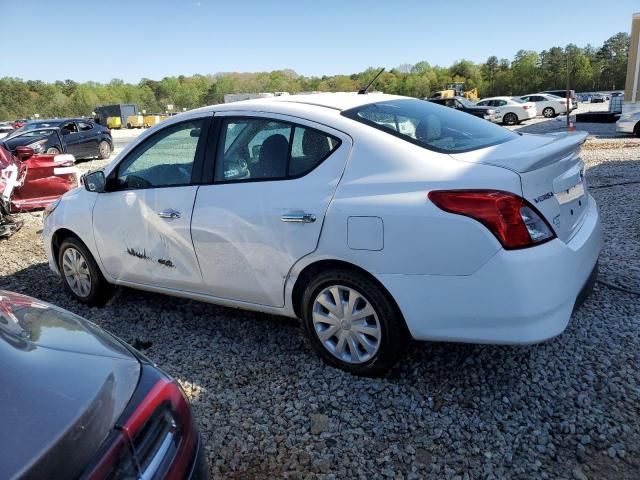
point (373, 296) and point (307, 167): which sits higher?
point (307, 167)

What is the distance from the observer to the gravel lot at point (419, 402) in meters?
2.31

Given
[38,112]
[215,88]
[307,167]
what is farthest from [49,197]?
[215,88]

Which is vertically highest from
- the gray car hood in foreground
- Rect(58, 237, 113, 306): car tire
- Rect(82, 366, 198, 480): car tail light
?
the gray car hood in foreground

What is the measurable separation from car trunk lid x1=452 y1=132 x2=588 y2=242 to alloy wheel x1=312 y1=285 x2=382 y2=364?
0.97m

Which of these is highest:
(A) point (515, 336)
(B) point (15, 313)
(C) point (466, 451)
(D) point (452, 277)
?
(B) point (15, 313)

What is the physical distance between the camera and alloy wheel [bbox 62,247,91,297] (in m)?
4.25

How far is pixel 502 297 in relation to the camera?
238 cm

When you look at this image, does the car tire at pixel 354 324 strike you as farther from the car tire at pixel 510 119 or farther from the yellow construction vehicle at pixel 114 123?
the yellow construction vehicle at pixel 114 123

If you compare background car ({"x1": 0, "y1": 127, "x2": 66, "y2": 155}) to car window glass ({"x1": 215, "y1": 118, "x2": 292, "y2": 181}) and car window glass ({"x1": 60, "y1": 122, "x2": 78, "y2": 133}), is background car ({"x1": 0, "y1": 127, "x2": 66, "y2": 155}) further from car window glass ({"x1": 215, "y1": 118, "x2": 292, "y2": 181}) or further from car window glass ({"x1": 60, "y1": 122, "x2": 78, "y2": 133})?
car window glass ({"x1": 215, "y1": 118, "x2": 292, "y2": 181})

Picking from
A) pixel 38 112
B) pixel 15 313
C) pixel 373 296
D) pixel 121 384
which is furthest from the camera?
pixel 38 112

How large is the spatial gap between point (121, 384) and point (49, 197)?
7984 millimetres

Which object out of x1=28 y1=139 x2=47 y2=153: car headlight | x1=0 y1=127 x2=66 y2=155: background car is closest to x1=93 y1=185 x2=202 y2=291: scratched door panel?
x1=0 y1=127 x2=66 y2=155: background car

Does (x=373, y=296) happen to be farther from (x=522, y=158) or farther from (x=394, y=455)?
(x=522, y=158)

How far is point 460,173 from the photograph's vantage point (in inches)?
97.5
